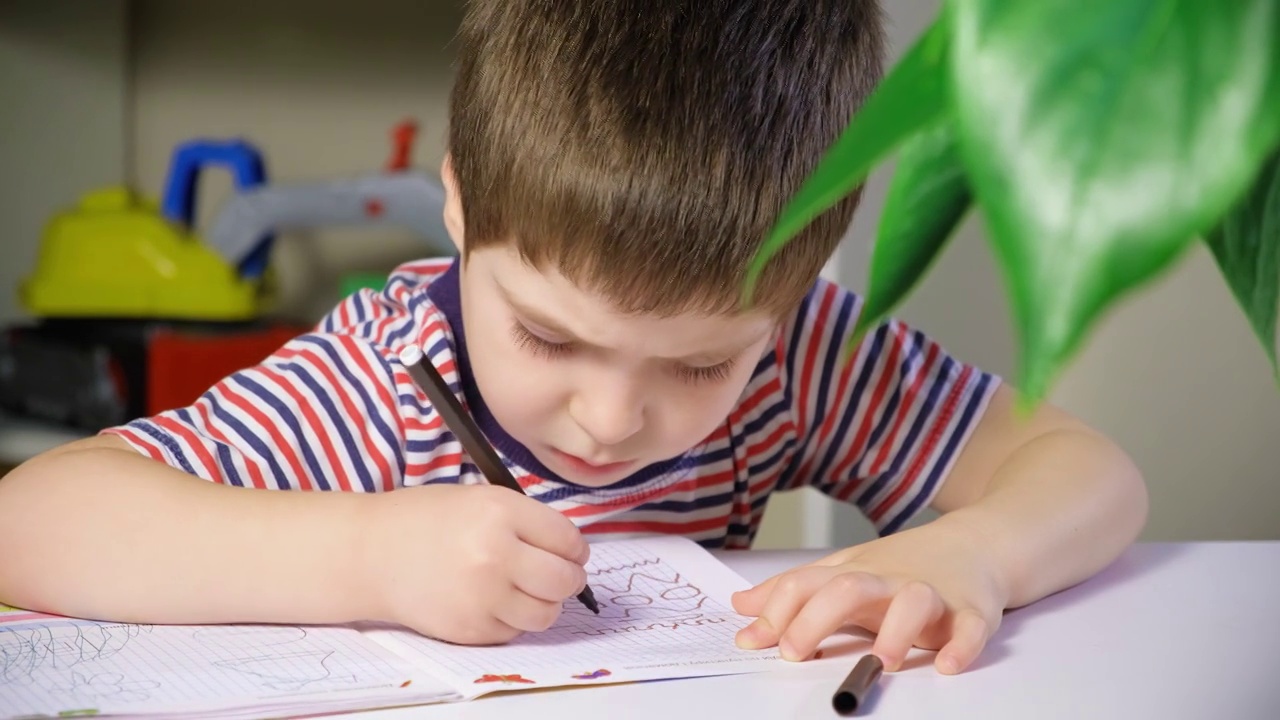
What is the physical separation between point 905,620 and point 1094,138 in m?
0.39

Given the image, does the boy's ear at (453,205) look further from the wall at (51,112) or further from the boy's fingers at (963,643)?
the wall at (51,112)

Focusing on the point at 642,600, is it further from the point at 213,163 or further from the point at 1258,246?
the point at 213,163

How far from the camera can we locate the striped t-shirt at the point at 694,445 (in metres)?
0.70

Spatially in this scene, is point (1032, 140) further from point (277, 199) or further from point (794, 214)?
point (277, 199)

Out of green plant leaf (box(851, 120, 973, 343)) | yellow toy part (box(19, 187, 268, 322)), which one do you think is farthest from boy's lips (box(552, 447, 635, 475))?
yellow toy part (box(19, 187, 268, 322))

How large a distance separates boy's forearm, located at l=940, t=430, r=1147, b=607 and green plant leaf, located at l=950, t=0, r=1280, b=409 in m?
0.46

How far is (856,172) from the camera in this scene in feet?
0.53

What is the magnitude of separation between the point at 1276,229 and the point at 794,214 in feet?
0.28

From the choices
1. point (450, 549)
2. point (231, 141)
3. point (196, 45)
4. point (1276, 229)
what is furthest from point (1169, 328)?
point (196, 45)

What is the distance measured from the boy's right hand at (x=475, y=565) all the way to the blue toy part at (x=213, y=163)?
1083 mm

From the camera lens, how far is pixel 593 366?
60 centimetres

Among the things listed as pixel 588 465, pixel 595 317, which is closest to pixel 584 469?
pixel 588 465

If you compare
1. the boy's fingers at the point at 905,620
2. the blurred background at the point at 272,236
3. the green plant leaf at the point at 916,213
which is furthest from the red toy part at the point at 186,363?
the green plant leaf at the point at 916,213

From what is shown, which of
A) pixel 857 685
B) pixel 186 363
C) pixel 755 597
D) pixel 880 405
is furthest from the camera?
pixel 186 363
